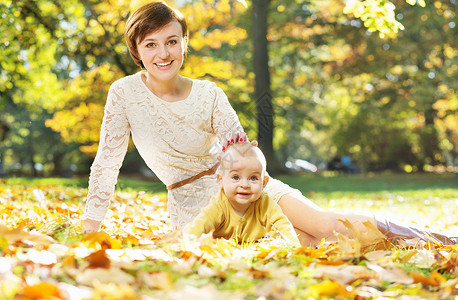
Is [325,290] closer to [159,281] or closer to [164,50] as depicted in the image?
[159,281]

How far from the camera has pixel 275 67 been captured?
19.0 meters

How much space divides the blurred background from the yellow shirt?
6.93 ft

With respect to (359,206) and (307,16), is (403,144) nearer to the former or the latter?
(307,16)

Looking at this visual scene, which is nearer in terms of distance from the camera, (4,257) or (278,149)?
(4,257)

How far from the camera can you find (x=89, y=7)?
8.87 m

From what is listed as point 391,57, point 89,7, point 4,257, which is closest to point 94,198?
point 4,257

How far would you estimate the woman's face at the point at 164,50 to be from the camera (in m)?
3.28

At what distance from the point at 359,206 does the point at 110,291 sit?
6.21 meters

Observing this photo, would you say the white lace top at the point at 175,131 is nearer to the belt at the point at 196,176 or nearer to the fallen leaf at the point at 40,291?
the belt at the point at 196,176

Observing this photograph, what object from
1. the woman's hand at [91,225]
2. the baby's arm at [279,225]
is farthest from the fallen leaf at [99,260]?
the woman's hand at [91,225]

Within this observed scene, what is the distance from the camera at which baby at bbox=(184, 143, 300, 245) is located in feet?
9.36

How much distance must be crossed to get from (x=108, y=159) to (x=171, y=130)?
514mm

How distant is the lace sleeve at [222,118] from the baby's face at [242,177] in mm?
508

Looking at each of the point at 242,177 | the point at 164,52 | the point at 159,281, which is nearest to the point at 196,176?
the point at 242,177
